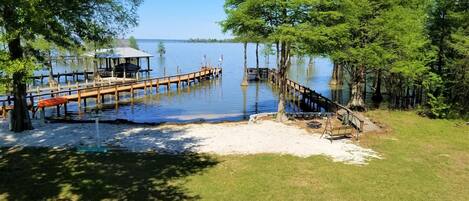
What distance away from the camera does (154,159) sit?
15.8 meters

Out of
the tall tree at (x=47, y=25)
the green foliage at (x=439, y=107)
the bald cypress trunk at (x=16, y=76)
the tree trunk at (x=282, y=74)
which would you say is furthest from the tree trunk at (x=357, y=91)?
the bald cypress trunk at (x=16, y=76)

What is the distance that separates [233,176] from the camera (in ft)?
45.6

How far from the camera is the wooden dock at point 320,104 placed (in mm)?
22103

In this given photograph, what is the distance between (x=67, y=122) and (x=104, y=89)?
19.5m

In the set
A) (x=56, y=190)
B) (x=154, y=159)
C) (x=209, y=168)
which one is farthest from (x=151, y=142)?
(x=56, y=190)

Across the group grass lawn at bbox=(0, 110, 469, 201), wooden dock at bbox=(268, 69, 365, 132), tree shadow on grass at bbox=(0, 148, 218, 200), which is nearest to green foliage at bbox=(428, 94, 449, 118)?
wooden dock at bbox=(268, 69, 365, 132)

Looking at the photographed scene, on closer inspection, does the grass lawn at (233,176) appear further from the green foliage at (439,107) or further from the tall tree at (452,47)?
the tall tree at (452,47)

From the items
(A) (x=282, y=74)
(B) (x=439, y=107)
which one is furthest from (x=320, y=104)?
(A) (x=282, y=74)

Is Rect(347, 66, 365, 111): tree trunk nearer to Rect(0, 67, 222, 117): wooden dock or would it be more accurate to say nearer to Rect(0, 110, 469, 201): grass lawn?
Rect(0, 110, 469, 201): grass lawn

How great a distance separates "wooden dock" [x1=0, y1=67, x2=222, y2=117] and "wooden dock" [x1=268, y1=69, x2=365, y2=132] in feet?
41.8

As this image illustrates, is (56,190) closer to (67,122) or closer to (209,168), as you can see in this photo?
(209,168)

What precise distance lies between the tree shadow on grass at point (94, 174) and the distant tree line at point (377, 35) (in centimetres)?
924

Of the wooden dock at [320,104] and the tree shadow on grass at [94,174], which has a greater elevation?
the wooden dock at [320,104]

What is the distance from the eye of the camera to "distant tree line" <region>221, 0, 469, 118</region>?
71.6 feet
